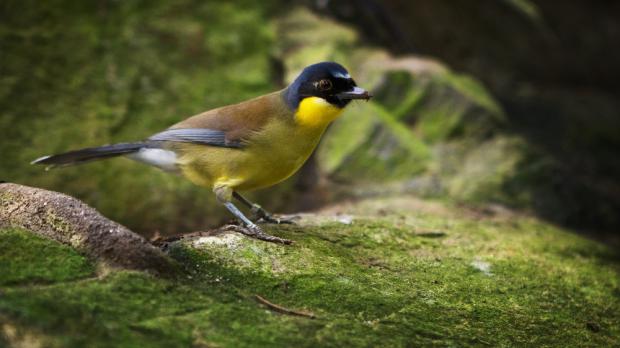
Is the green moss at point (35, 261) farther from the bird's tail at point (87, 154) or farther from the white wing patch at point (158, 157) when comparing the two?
the white wing patch at point (158, 157)

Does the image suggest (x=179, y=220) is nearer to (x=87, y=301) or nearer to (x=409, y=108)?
(x=409, y=108)

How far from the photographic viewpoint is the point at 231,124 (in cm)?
470

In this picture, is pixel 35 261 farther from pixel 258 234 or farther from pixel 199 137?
pixel 199 137

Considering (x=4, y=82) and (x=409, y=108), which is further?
(x=409, y=108)

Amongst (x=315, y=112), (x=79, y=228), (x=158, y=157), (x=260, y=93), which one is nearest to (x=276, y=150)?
(x=315, y=112)

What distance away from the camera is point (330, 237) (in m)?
4.50

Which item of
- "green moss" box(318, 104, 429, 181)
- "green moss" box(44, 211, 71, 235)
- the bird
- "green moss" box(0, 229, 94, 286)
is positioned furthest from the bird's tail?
"green moss" box(318, 104, 429, 181)

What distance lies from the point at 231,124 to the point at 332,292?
1678mm

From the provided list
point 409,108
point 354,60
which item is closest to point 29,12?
point 354,60

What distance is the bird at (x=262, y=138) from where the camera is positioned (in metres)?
4.50

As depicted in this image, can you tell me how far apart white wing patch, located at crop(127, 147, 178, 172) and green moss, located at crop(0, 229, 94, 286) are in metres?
1.75

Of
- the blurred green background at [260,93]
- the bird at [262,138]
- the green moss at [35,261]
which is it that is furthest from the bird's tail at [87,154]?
the blurred green background at [260,93]

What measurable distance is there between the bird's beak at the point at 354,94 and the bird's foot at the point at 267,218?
0.97m

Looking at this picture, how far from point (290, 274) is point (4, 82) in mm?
4871
